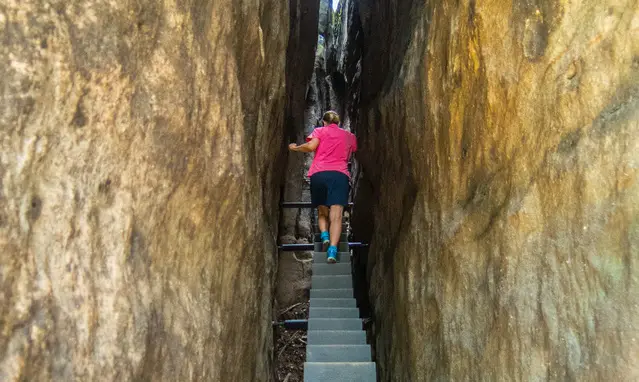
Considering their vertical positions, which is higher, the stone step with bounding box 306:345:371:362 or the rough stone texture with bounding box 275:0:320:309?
the rough stone texture with bounding box 275:0:320:309

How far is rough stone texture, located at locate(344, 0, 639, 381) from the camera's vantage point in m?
2.46

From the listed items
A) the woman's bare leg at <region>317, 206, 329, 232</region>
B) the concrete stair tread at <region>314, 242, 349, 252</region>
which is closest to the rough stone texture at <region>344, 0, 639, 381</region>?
the woman's bare leg at <region>317, 206, 329, 232</region>

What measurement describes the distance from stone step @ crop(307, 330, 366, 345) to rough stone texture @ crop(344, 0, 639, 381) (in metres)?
0.42

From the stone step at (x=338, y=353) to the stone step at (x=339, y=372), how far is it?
0.26 metres

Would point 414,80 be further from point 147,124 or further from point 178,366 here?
point 178,366

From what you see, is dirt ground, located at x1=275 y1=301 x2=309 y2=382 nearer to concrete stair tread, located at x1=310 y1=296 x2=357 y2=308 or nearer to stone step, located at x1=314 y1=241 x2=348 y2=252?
stone step, located at x1=314 y1=241 x2=348 y2=252

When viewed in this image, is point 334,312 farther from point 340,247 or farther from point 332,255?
point 340,247

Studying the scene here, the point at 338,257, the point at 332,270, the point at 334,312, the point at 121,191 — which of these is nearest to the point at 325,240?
the point at 338,257

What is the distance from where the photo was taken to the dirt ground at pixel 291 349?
9094 mm

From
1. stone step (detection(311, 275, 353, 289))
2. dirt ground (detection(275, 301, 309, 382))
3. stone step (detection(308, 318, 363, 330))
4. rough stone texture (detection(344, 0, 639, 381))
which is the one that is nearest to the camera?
rough stone texture (detection(344, 0, 639, 381))

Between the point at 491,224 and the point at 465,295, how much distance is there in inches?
24.5

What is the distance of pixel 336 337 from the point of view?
218 inches

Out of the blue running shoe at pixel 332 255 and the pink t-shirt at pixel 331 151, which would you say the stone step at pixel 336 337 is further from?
the pink t-shirt at pixel 331 151

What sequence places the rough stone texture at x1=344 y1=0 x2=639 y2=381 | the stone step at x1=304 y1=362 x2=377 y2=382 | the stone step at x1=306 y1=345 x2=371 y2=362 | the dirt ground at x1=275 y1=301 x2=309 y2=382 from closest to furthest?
the rough stone texture at x1=344 y1=0 x2=639 y2=381, the stone step at x1=304 y1=362 x2=377 y2=382, the stone step at x1=306 y1=345 x2=371 y2=362, the dirt ground at x1=275 y1=301 x2=309 y2=382
